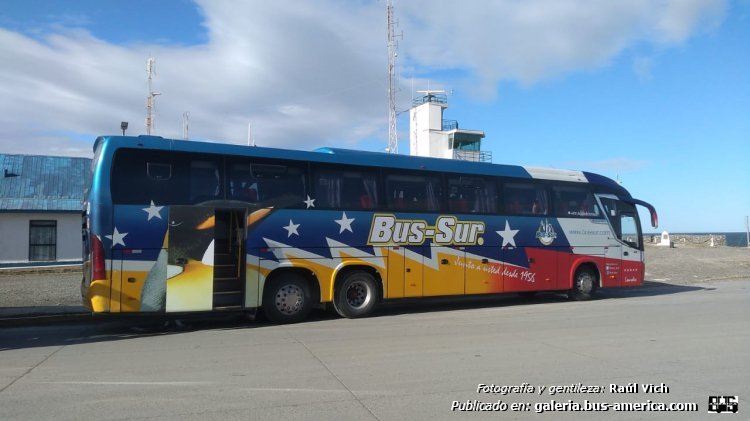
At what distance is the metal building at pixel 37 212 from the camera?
23.6m

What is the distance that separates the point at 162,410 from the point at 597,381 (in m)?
4.81

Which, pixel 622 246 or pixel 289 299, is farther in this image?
pixel 622 246

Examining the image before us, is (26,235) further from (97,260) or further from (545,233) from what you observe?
(545,233)

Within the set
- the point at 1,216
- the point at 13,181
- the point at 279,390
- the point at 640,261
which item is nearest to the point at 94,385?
the point at 279,390

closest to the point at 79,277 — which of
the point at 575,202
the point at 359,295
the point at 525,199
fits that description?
the point at 359,295

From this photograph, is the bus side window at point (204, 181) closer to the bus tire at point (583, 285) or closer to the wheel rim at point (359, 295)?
the wheel rim at point (359, 295)

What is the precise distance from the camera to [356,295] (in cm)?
1240

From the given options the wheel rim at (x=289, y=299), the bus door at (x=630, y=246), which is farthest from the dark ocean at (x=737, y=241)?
the wheel rim at (x=289, y=299)

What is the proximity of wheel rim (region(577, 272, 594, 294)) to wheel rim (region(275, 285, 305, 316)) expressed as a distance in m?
8.39

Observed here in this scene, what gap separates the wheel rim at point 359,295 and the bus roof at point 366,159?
269 centimetres

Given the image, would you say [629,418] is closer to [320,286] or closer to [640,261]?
[320,286]

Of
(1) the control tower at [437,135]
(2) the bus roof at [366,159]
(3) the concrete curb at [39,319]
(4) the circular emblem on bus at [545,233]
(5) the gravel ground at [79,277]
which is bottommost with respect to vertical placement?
(3) the concrete curb at [39,319]

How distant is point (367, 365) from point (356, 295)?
4.99 meters

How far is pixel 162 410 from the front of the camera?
5453 millimetres
